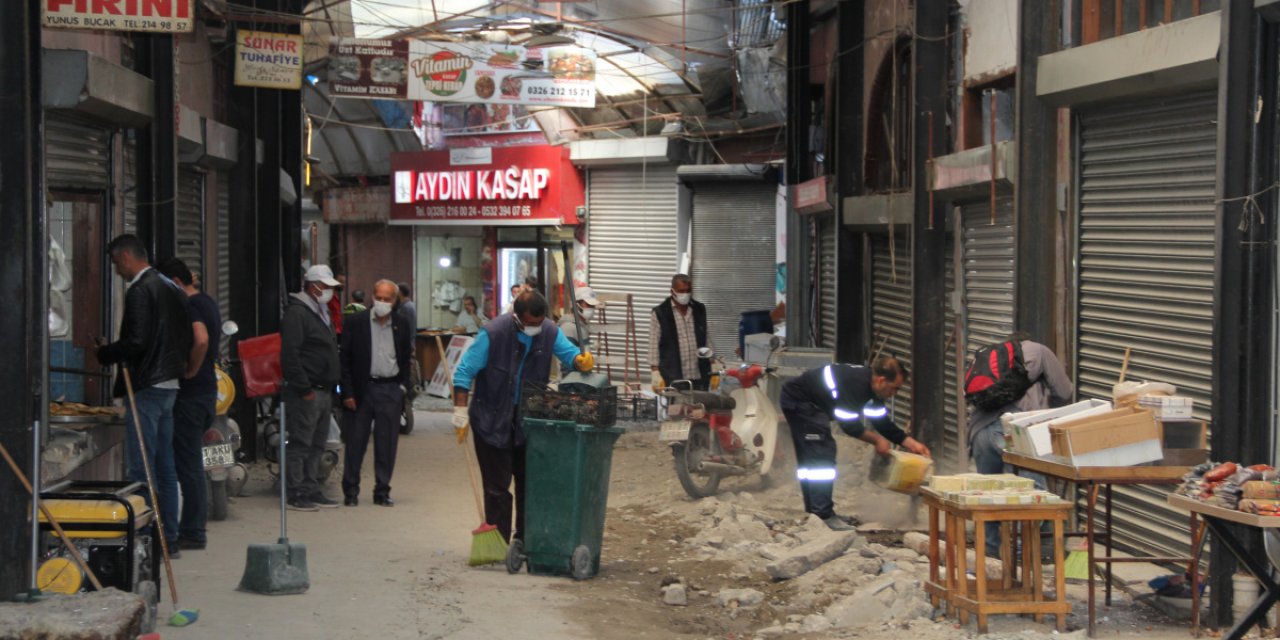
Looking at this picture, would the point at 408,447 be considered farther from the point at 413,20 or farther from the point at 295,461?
the point at 413,20

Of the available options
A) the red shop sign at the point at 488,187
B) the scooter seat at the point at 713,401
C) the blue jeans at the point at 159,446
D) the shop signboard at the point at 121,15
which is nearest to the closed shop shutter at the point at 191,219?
the shop signboard at the point at 121,15

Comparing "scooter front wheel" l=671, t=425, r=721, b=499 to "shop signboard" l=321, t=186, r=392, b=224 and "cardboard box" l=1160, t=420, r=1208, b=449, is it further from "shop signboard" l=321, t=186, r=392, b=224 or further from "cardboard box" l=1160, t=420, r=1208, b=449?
"shop signboard" l=321, t=186, r=392, b=224

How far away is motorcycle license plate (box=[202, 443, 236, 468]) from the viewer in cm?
1111

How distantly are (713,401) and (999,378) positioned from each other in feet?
13.4

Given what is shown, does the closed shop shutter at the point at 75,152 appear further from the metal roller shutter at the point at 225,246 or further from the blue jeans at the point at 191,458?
the metal roller shutter at the point at 225,246

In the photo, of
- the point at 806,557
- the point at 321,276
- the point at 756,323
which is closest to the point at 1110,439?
the point at 806,557

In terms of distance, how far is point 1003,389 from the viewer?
30.7 ft

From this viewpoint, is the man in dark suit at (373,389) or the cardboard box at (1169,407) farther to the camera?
the man in dark suit at (373,389)

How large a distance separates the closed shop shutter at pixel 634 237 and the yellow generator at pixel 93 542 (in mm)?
19157

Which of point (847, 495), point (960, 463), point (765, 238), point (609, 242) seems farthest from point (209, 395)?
point (609, 242)

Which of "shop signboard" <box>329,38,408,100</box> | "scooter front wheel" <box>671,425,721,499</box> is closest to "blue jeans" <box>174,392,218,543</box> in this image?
"scooter front wheel" <box>671,425,721,499</box>

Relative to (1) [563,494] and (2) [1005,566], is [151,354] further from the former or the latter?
(2) [1005,566]

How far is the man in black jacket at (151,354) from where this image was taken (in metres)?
9.06

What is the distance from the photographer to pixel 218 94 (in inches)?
650
